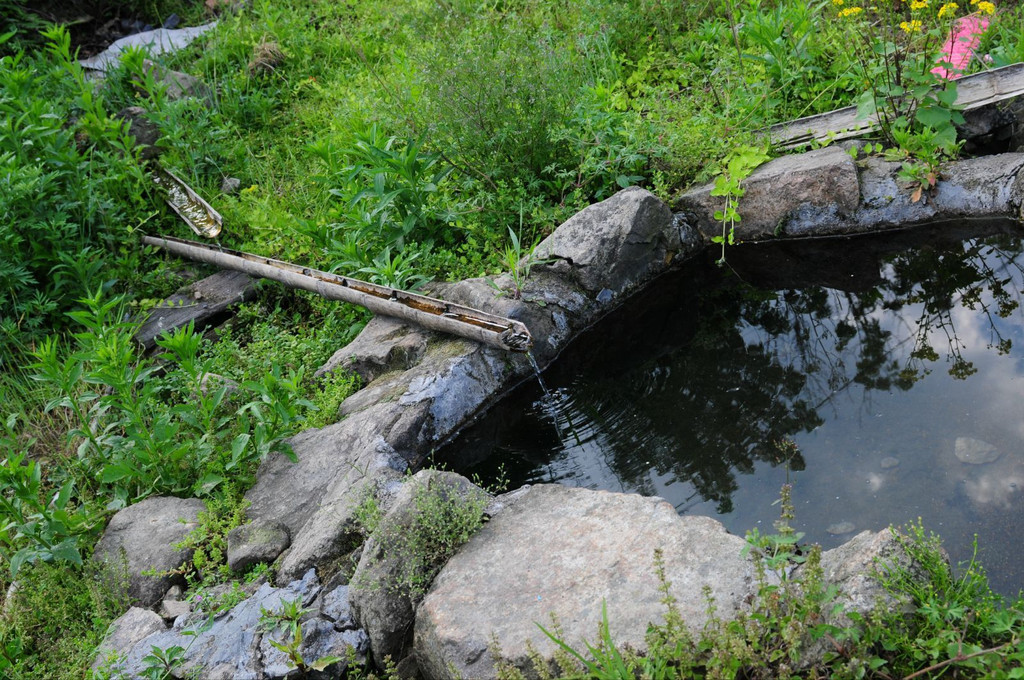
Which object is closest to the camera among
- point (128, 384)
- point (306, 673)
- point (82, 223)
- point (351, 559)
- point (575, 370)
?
point (306, 673)

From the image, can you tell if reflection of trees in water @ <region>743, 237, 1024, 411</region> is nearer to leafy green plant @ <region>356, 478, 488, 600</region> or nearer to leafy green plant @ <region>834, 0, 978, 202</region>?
leafy green plant @ <region>834, 0, 978, 202</region>

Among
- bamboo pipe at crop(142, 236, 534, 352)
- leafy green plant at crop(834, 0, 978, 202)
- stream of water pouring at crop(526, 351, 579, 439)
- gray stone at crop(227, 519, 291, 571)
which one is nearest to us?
gray stone at crop(227, 519, 291, 571)

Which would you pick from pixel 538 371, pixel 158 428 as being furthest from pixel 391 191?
pixel 158 428

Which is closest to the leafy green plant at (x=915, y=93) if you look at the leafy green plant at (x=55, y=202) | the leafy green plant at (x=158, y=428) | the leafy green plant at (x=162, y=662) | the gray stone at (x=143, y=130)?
the leafy green plant at (x=158, y=428)

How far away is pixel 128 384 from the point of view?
4.50 meters

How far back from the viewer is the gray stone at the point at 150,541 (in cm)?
420

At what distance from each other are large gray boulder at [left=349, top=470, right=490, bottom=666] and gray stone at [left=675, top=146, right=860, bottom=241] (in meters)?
3.55

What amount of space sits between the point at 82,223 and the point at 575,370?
15.7ft

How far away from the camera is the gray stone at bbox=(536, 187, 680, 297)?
5.68 metres

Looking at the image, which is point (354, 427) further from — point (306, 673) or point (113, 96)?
point (113, 96)

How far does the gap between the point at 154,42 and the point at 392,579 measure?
8962 millimetres

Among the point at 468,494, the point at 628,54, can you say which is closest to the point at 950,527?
the point at 468,494

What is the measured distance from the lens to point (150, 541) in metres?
4.33

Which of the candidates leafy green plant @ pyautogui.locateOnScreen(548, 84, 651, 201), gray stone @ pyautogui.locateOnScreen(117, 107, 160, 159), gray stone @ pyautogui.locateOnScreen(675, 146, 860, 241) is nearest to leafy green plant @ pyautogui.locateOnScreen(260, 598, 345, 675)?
leafy green plant @ pyautogui.locateOnScreen(548, 84, 651, 201)
